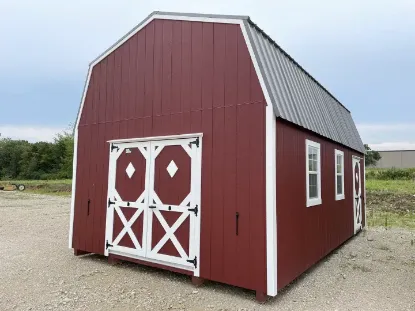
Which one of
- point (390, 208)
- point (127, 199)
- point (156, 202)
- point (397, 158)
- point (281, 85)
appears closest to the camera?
point (281, 85)

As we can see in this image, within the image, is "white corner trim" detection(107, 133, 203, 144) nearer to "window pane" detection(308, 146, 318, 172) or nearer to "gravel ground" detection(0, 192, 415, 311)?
"window pane" detection(308, 146, 318, 172)

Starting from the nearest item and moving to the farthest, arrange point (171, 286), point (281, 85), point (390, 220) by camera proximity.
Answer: point (171, 286), point (281, 85), point (390, 220)

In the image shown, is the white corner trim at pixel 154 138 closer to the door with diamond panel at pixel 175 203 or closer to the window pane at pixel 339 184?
the door with diamond panel at pixel 175 203

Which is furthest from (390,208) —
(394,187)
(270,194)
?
(270,194)

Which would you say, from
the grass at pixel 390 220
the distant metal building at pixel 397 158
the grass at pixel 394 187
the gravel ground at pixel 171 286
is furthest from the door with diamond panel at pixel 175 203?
the distant metal building at pixel 397 158

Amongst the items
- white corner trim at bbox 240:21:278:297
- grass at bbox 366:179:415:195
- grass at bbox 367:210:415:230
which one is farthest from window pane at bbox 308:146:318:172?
grass at bbox 366:179:415:195

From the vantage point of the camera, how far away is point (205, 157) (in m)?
4.77

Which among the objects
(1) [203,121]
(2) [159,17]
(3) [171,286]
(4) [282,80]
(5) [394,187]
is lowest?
(3) [171,286]

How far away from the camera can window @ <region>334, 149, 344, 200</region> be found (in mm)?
7293

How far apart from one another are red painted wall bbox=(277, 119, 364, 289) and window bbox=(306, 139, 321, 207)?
5.4 inches

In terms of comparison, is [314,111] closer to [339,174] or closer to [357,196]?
[339,174]

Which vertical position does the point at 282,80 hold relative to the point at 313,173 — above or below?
above

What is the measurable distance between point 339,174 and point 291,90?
10.7 ft

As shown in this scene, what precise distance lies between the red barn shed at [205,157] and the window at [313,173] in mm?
37
